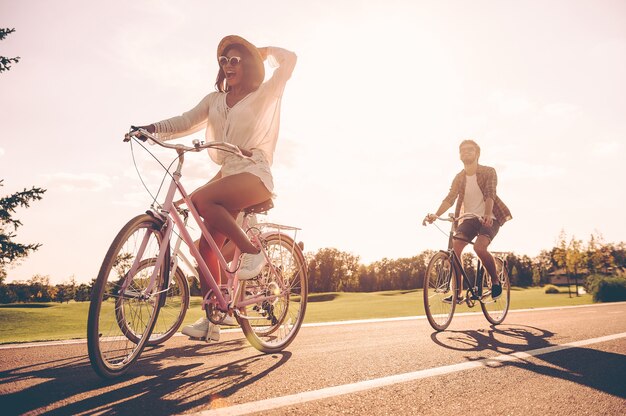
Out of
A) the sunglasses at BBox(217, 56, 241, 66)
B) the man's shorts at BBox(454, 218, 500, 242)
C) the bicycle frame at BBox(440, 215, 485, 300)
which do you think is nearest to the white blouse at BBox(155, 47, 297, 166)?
the sunglasses at BBox(217, 56, 241, 66)

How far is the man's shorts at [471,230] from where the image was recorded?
6.03 meters

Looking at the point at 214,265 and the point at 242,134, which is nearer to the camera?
the point at 214,265

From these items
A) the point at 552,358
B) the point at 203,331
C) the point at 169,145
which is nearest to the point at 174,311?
the point at 203,331

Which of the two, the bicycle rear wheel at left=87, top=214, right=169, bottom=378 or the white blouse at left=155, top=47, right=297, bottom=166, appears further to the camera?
the white blouse at left=155, top=47, right=297, bottom=166

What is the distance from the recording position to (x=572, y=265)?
57594 millimetres

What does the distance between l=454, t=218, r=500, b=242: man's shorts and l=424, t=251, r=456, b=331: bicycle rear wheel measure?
49 cm

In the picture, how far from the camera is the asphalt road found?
1930 mm

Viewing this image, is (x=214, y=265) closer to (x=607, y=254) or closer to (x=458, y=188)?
(x=458, y=188)

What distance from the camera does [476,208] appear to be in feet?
21.0

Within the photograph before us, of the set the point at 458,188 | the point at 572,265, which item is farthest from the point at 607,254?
the point at 458,188

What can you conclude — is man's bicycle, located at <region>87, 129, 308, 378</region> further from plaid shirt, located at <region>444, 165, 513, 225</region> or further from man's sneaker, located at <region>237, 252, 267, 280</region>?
plaid shirt, located at <region>444, 165, 513, 225</region>

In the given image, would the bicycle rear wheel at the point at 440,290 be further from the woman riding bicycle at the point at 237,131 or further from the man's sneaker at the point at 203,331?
the man's sneaker at the point at 203,331

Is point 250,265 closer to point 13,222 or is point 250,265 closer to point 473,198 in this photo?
point 473,198

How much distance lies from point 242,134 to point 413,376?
7.73 feet
